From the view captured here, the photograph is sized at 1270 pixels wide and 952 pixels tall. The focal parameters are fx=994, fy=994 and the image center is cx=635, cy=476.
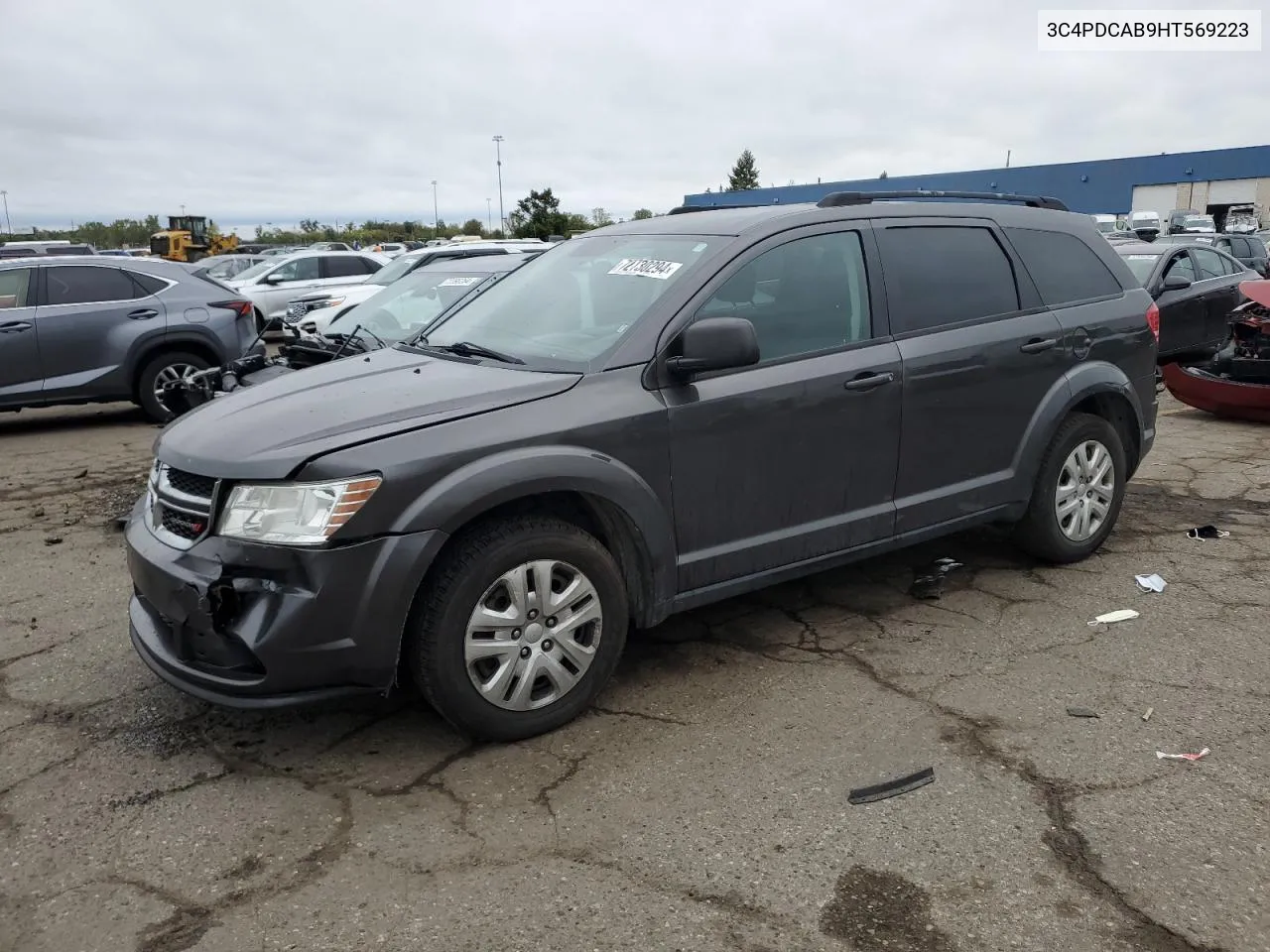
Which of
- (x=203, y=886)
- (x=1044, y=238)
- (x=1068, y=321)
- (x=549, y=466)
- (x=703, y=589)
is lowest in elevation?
(x=203, y=886)

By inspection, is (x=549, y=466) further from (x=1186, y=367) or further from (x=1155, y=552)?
(x=1186, y=367)

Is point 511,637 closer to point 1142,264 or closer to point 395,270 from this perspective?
point 395,270

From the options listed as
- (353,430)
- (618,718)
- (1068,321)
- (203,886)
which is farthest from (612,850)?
(1068,321)

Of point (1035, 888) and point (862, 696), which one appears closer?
point (1035, 888)

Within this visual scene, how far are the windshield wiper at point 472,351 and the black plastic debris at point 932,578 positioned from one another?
7.51 ft

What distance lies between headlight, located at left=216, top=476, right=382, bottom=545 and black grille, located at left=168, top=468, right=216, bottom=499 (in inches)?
8.2

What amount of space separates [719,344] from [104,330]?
7.99m

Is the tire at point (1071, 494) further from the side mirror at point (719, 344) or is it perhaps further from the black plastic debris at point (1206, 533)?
the side mirror at point (719, 344)

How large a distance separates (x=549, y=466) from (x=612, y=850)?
121 cm

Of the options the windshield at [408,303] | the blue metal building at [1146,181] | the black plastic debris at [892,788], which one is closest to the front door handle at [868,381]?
the black plastic debris at [892,788]

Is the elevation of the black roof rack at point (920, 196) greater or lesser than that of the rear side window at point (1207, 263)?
greater

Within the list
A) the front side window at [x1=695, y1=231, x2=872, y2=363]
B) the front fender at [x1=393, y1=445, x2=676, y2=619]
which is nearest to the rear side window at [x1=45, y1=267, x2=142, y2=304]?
the front side window at [x1=695, y1=231, x2=872, y2=363]

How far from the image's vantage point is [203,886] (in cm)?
269

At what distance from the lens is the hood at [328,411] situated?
3.13 meters
